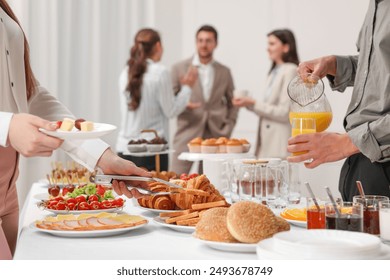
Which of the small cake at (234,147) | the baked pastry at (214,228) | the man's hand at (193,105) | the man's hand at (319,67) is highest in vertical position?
the man's hand at (319,67)

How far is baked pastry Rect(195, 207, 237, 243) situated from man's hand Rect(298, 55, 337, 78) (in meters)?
0.77

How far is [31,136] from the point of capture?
1480 millimetres

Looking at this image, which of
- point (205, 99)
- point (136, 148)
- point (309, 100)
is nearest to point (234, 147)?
point (136, 148)

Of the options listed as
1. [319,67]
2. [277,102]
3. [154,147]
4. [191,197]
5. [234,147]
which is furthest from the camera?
[277,102]

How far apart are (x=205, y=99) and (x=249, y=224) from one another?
4279mm

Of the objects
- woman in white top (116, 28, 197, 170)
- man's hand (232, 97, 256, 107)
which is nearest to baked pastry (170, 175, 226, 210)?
woman in white top (116, 28, 197, 170)

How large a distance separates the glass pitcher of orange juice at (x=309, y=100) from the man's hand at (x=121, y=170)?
53 cm

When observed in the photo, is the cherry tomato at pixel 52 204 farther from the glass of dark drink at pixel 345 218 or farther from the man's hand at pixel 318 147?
the glass of dark drink at pixel 345 218

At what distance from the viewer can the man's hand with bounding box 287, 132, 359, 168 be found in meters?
1.88

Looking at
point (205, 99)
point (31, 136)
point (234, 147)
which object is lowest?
point (234, 147)

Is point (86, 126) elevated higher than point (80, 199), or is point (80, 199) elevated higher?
point (86, 126)

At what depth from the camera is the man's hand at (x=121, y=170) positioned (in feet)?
6.16

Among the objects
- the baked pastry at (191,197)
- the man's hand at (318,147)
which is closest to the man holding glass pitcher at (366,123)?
the man's hand at (318,147)

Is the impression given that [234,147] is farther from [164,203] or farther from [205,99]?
[205,99]
